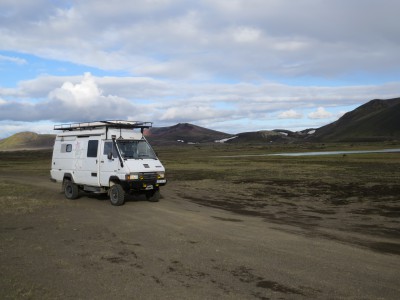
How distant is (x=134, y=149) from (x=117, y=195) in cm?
204

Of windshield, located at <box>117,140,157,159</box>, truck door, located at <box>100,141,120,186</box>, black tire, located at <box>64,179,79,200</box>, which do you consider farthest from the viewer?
black tire, located at <box>64,179,79,200</box>

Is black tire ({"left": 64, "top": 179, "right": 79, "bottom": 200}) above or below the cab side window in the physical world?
below

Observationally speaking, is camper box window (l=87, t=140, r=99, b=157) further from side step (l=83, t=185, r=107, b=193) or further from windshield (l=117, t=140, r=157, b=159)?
side step (l=83, t=185, r=107, b=193)

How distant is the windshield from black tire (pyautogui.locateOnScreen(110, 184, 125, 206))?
119 cm

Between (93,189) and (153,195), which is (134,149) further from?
(93,189)

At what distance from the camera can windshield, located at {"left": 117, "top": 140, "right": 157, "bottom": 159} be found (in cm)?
1580

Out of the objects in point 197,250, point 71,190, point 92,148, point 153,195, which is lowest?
point 197,250

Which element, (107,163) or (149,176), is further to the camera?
(107,163)

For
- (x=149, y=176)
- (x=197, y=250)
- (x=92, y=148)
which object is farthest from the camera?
(x=92, y=148)

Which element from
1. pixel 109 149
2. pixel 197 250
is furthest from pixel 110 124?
pixel 197 250

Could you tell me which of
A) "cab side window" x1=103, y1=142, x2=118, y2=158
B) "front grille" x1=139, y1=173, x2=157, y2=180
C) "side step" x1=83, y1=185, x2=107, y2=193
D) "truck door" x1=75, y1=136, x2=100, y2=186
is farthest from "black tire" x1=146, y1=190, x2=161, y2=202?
"cab side window" x1=103, y1=142, x2=118, y2=158

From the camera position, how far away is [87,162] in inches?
664

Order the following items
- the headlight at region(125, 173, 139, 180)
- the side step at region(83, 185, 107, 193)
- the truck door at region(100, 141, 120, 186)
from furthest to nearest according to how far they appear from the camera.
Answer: the side step at region(83, 185, 107, 193)
the truck door at region(100, 141, 120, 186)
the headlight at region(125, 173, 139, 180)

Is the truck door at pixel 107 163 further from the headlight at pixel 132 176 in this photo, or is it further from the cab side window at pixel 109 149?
the headlight at pixel 132 176
